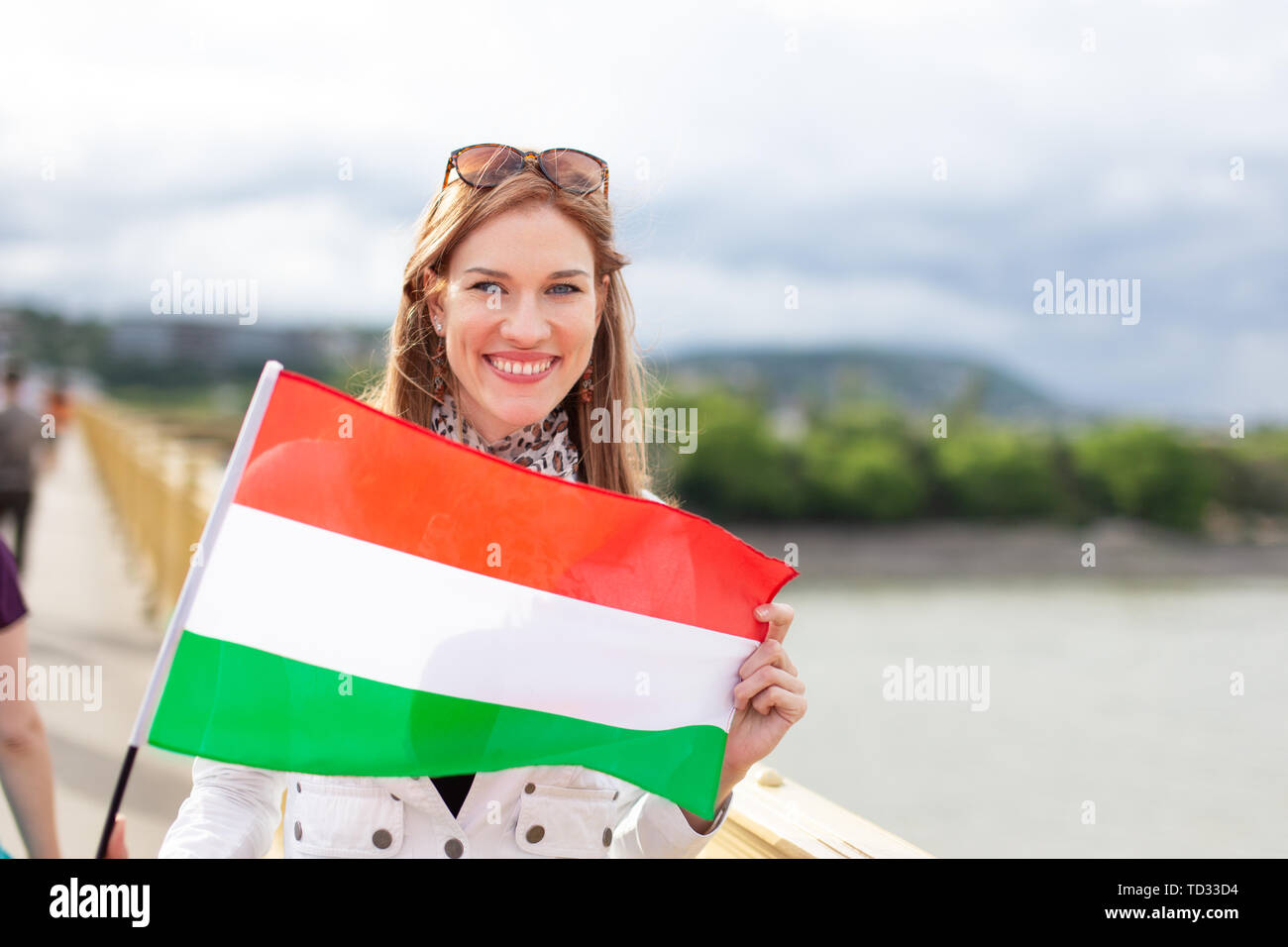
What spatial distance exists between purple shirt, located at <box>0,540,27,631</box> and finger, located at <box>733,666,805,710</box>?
121 cm

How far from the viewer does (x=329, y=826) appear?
1904mm

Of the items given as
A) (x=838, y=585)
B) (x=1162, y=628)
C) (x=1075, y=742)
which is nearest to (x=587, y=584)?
(x=1075, y=742)

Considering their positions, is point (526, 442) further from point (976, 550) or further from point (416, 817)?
point (976, 550)

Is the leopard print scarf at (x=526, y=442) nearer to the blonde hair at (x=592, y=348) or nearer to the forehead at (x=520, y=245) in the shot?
the blonde hair at (x=592, y=348)

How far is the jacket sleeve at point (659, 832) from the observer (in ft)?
6.71

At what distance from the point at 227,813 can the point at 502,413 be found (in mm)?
791

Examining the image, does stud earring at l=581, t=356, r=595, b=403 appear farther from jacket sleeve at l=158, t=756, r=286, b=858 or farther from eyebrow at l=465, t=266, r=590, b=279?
jacket sleeve at l=158, t=756, r=286, b=858

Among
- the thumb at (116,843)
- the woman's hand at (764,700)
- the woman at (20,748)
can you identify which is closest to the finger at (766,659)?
the woman's hand at (764,700)

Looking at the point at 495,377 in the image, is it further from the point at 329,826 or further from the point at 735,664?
the point at 329,826

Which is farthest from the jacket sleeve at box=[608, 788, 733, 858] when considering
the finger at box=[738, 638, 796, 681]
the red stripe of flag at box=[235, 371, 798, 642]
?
the red stripe of flag at box=[235, 371, 798, 642]

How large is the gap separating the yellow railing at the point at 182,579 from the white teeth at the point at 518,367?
1.21 m

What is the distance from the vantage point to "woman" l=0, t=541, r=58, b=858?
187 centimetres
